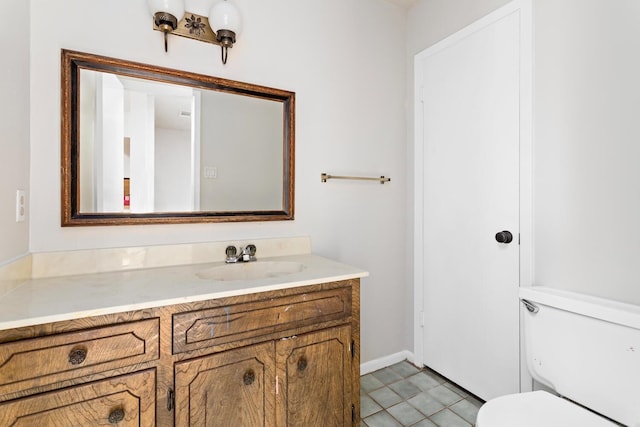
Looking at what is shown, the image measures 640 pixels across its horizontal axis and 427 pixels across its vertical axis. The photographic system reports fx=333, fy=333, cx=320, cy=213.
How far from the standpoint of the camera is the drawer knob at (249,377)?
1.21m

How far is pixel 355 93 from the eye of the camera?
2.12 meters

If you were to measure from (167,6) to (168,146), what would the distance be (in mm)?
603

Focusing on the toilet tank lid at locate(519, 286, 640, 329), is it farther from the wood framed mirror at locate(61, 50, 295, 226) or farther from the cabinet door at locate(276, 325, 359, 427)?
the wood framed mirror at locate(61, 50, 295, 226)

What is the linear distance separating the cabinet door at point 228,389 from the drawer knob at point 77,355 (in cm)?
27

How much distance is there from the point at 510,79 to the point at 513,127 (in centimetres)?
25

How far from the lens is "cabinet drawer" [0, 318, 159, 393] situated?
0.88m

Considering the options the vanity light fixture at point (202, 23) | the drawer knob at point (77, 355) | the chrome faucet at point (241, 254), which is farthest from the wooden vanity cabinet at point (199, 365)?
the vanity light fixture at point (202, 23)

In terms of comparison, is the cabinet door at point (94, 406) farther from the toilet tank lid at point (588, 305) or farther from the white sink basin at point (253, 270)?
the toilet tank lid at point (588, 305)

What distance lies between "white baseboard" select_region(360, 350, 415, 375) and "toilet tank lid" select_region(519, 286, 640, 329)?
1132mm

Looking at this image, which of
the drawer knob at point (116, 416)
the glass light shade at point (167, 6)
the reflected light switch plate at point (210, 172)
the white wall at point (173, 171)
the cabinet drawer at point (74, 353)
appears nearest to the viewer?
the cabinet drawer at point (74, 353)

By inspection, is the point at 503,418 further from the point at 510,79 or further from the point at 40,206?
the point at 40,206

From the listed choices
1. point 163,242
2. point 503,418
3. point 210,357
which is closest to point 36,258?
point 163,242

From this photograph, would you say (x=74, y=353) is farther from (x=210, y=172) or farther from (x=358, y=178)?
(x=358, y=178)

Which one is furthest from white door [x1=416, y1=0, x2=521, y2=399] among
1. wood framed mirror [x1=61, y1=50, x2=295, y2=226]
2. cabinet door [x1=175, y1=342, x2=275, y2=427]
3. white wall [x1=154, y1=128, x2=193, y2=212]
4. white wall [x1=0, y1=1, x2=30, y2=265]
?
white wall [x1=0, y1=1, x2=30, y2=265]
